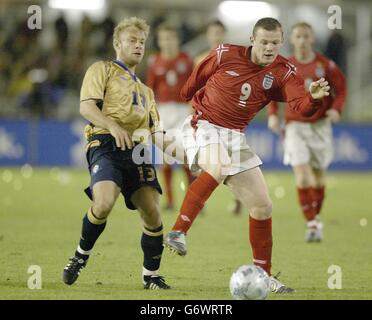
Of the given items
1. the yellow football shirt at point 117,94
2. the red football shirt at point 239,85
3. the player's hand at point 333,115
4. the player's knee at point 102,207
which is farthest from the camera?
the player's hand at point 333,115

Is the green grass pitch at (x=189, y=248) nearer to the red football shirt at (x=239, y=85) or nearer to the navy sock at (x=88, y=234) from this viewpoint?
the navy sock at (x=88, y=234)

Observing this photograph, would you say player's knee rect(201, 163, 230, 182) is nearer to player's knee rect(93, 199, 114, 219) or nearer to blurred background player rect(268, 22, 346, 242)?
player's knee rect(93, 199, 114, 219)

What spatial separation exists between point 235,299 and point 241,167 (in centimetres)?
105

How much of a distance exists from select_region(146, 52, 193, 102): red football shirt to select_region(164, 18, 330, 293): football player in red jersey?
6.52 m

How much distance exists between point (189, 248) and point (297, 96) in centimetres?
308

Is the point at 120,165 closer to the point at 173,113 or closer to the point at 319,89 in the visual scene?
the point at 319,89

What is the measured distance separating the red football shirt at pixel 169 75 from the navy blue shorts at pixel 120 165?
272 inches

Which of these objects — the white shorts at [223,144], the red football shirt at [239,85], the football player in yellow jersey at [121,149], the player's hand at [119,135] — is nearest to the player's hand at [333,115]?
the red football shirt at [239,85]

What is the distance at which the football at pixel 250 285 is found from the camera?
6.51 meters

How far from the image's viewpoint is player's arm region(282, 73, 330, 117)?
6836 millimetres

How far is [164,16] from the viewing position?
21469mm

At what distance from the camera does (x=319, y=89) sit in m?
6.85

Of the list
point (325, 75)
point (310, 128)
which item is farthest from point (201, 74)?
point (310, 128)

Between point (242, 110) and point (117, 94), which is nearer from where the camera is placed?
point (117, 94)
